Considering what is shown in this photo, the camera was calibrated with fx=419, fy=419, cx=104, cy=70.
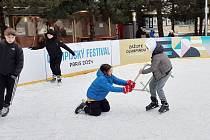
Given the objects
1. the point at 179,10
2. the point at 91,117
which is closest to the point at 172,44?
the point at 91,117

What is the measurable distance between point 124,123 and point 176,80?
5.02 metres

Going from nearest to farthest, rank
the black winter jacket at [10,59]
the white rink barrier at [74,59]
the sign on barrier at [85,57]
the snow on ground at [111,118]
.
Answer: the snow on ground at [111,118], the black winter jacket at [10,59], the white rink barrier at [74,59], the sign on barrier at [85,57]

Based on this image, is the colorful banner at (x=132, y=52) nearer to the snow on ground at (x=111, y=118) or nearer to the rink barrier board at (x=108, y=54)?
the rink barrier board at (x=108, y=54)

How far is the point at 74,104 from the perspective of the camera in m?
8.19

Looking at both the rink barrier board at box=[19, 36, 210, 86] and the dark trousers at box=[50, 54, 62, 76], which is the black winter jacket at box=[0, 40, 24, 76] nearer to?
the dark trousers at box=[50, 54, 62, 76]

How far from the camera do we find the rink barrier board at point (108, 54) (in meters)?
11.7

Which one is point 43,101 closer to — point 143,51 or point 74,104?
point 74,104

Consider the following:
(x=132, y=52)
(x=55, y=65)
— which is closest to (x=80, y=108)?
(x=55, y=65)

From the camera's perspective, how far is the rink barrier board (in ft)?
38.3

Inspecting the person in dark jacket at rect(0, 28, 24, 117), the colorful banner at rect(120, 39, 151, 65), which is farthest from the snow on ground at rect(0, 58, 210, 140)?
the colorful banner at rect(120, 39, 151, 65)

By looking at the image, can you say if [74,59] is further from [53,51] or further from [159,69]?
[159,69]

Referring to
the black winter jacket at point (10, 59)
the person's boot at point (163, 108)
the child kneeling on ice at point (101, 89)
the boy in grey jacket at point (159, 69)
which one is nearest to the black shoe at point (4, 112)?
the black winter jacket at point (10, 59)

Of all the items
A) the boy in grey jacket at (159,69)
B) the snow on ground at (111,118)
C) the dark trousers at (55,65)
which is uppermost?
the boy in grey jacket at (159,69)

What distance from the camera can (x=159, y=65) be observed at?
22.7 feet
